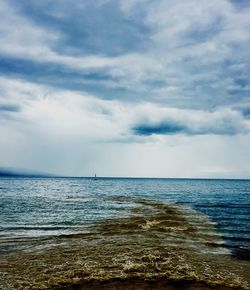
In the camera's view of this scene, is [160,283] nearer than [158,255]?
Yes

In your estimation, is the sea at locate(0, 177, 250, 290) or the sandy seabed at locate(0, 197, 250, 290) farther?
the sea at locate(0, 177, 250, 290)

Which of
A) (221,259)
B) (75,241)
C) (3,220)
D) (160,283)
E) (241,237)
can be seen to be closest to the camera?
(160,283)

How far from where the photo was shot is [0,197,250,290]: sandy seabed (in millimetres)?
13797

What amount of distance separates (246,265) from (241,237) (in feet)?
28.8

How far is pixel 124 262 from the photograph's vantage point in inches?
661

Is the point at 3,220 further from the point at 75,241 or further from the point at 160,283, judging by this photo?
the point at 160,283

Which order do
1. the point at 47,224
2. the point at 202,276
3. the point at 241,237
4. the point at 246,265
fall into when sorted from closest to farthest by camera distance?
1. the point at 202,276
2. the point at 246,265
3. the point at 241,237
4. the point at 47,224

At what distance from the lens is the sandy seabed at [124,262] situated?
45.3ft

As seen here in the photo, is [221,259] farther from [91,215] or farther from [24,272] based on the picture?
[91,215]

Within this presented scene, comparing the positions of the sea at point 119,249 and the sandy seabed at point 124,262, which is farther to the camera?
the sea at point 119,249

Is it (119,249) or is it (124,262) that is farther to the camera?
(119,249)

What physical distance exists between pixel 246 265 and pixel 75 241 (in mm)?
11668

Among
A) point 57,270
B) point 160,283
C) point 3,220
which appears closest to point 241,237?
point 160,283

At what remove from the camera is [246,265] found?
1697cm
